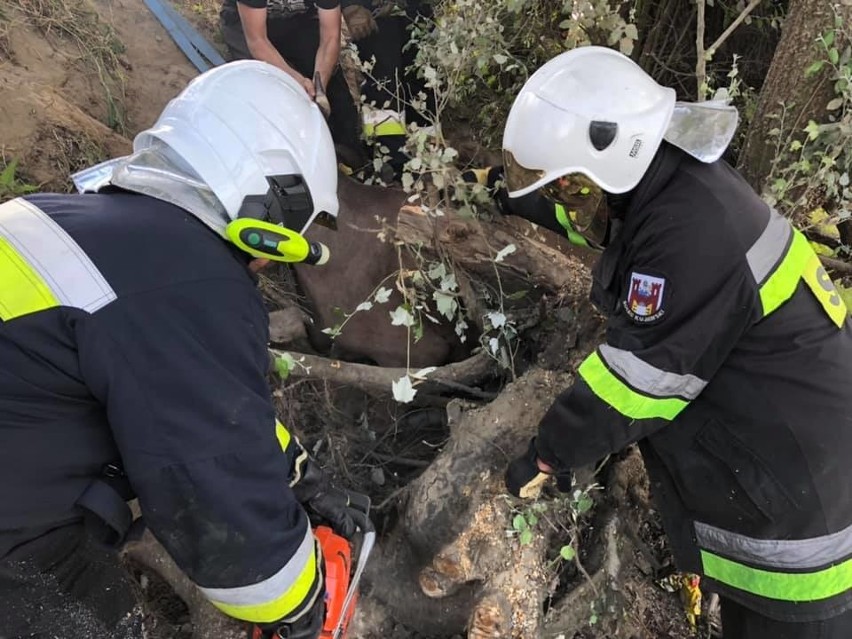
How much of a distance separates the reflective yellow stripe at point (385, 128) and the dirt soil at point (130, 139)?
133 centimetres

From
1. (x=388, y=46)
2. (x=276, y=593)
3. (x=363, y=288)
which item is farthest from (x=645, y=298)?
(x=388, y=46)

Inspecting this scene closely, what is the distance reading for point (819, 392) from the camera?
1725mm

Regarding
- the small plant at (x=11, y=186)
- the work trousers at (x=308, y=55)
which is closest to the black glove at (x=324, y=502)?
the small plant at (x=11, y=186)

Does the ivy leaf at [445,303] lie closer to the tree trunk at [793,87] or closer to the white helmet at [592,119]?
the white helmet at [592,119]

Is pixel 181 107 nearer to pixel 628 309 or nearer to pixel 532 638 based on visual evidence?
pixel 628 309

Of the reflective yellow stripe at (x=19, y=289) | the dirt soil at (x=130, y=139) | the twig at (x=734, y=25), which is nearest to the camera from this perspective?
the reflective yellow stripe at (x=19, y=289)

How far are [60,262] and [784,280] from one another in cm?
169

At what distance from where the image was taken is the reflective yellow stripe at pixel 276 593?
1.52 m

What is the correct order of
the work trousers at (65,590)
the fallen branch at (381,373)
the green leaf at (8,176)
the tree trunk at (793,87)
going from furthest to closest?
the green leaf at (8,176) → the fallen branch at (381,373) → the tree trunk at (793,87) → the work trousers at (65,590)

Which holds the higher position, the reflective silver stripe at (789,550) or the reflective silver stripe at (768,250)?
the reflective silver stripe at (768,250)

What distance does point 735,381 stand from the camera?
1.76m

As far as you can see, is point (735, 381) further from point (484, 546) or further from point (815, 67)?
point (815, 67)

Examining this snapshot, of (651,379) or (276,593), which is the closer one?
(276,593)

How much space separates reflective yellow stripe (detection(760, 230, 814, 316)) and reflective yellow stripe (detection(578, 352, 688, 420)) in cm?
34
